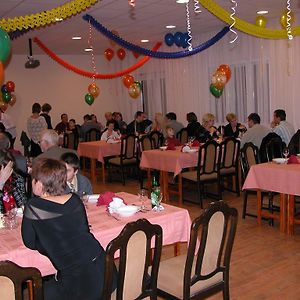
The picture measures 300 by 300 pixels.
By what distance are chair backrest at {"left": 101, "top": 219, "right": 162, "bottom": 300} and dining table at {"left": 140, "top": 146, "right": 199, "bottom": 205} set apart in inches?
160

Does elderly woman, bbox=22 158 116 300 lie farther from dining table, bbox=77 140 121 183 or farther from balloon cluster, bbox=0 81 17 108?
balloon cluster, bbox=0 81 17 108

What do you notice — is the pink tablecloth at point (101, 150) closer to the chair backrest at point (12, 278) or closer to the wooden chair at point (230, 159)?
the wooden chair at point (230, 159)

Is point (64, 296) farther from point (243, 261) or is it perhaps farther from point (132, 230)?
point (243, 261)

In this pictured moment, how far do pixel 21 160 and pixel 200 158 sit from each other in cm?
269

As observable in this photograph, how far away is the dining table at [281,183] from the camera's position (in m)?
4.98

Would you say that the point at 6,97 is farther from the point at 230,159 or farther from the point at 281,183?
the point at 281,183

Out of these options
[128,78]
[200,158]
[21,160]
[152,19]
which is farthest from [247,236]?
[128,78]

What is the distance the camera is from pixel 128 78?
36.3 ft

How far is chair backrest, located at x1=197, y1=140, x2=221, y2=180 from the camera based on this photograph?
6461 millimetres

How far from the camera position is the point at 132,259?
2496 mm

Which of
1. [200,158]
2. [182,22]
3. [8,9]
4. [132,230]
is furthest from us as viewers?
[182,22]

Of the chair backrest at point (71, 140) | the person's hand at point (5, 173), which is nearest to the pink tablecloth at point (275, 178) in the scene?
the person's hand at point (5, 173)

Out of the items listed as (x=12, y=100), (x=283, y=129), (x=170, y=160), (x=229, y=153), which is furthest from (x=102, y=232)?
(x=12, y=100)

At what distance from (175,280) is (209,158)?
149 inches
